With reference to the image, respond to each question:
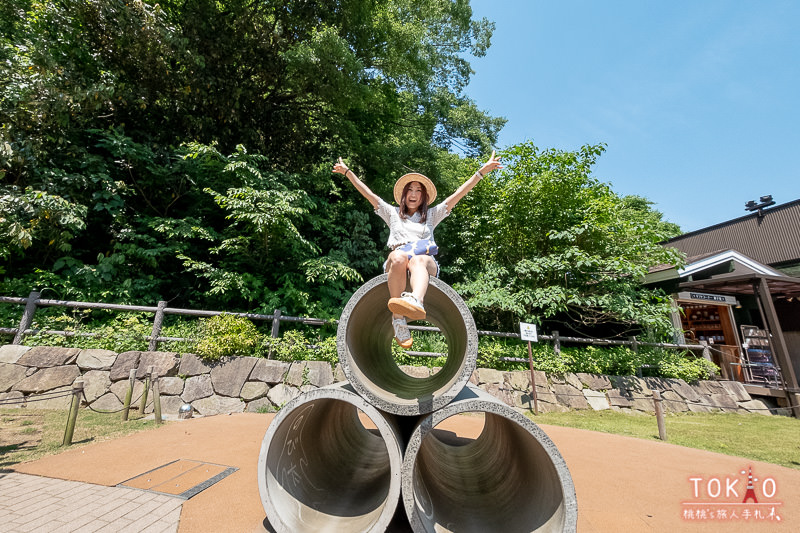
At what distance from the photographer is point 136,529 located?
7.09 ft

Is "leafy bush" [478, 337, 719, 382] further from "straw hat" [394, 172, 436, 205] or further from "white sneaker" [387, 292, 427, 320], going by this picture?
"white sneaker" [387, 292, 427, 320]

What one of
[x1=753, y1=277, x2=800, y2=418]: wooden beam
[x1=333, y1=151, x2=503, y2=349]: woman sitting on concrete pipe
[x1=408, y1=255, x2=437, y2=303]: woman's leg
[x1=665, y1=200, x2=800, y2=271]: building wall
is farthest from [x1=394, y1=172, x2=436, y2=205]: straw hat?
[x1=665, y1=200, x2=800, y2=271]: building wall

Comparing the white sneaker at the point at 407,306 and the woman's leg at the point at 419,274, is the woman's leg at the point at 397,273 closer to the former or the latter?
the woman's leg at the point at 419,274

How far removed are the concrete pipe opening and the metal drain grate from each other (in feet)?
3.33

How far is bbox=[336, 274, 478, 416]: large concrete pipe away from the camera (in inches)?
80.8

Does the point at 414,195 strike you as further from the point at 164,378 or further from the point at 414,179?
the point at 164,378

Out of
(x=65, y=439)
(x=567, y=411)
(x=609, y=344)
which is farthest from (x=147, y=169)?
(x=609, y=344)

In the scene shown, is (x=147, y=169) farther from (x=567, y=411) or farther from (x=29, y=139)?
(x=567, y=411)

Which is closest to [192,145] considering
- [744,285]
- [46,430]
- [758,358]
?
[46,430]

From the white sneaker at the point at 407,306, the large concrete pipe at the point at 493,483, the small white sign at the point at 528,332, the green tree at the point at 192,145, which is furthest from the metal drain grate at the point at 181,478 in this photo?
the small white sign at the point at 528,332

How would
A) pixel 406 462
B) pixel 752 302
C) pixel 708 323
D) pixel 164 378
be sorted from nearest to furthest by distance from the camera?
pixel 406 462 < pixel 164 378 < pixel 752 302 < pixel 708 323

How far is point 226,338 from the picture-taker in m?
6.71

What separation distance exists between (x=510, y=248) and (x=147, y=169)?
33.6 ft

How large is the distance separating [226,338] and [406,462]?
603 centimetres
